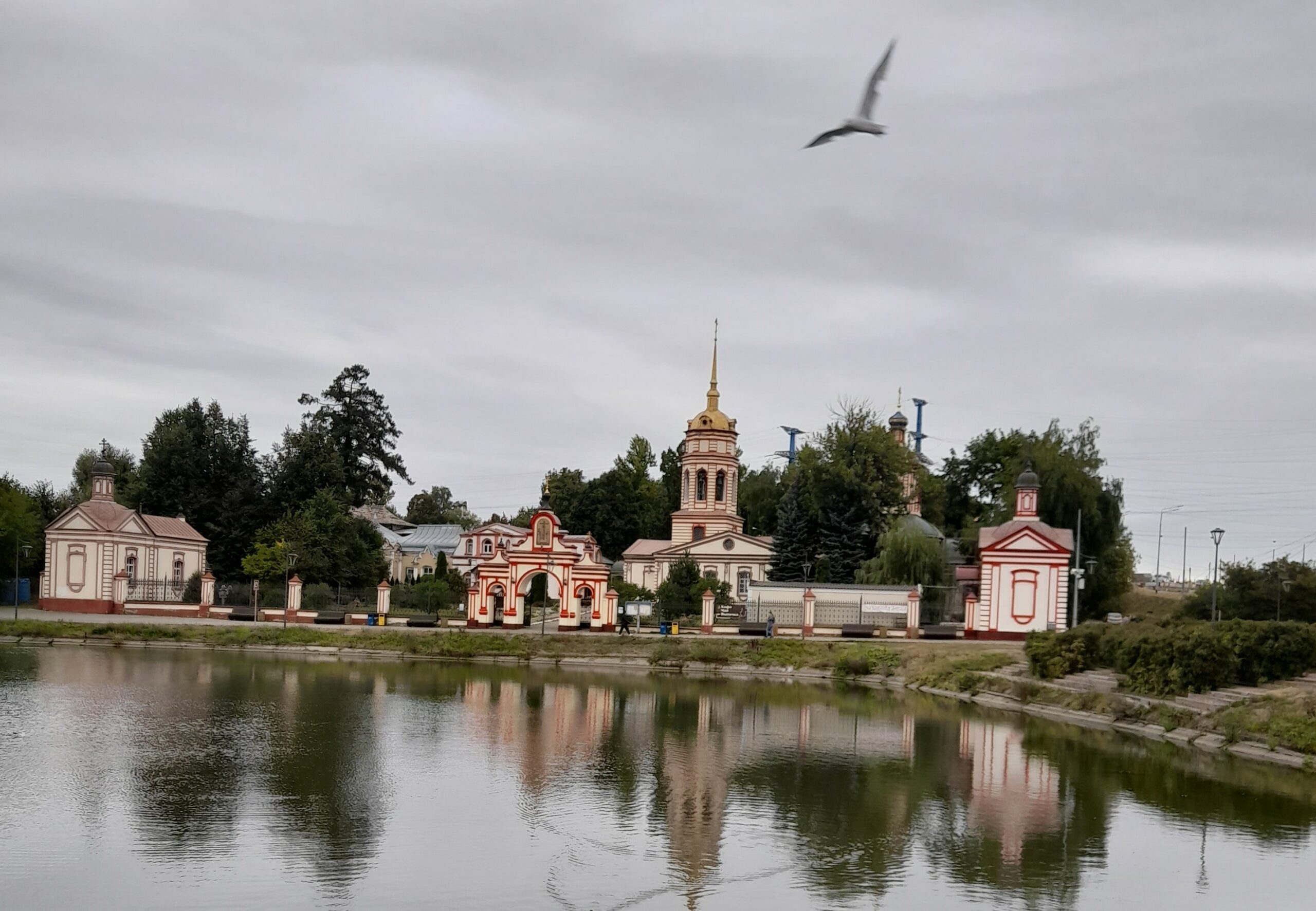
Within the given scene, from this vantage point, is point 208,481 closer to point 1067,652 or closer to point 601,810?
point 1067,652

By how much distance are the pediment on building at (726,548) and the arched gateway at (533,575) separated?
18128 millimetres

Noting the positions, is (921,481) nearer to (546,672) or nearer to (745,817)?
(546,672)

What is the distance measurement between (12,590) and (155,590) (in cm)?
961

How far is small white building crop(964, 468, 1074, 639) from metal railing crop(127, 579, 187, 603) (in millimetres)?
34615

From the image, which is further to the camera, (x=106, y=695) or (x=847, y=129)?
(x=106, y=695)

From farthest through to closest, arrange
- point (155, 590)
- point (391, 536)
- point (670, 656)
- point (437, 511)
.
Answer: point (437, 511)
point (391, 536)
point (155, 590)
point (670, 656)

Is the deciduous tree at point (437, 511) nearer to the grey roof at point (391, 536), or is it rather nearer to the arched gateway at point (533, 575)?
the grey roof at point (391, 536)

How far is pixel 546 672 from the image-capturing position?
1570 inches

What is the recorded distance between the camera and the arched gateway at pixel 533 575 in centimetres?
4906

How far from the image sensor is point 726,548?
2687 inches

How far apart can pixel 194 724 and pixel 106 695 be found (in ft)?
18.0

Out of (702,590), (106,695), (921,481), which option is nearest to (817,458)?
(921,481)

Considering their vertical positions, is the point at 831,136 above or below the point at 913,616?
above

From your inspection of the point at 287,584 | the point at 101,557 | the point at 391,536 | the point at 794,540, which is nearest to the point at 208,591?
the point at 287,584
